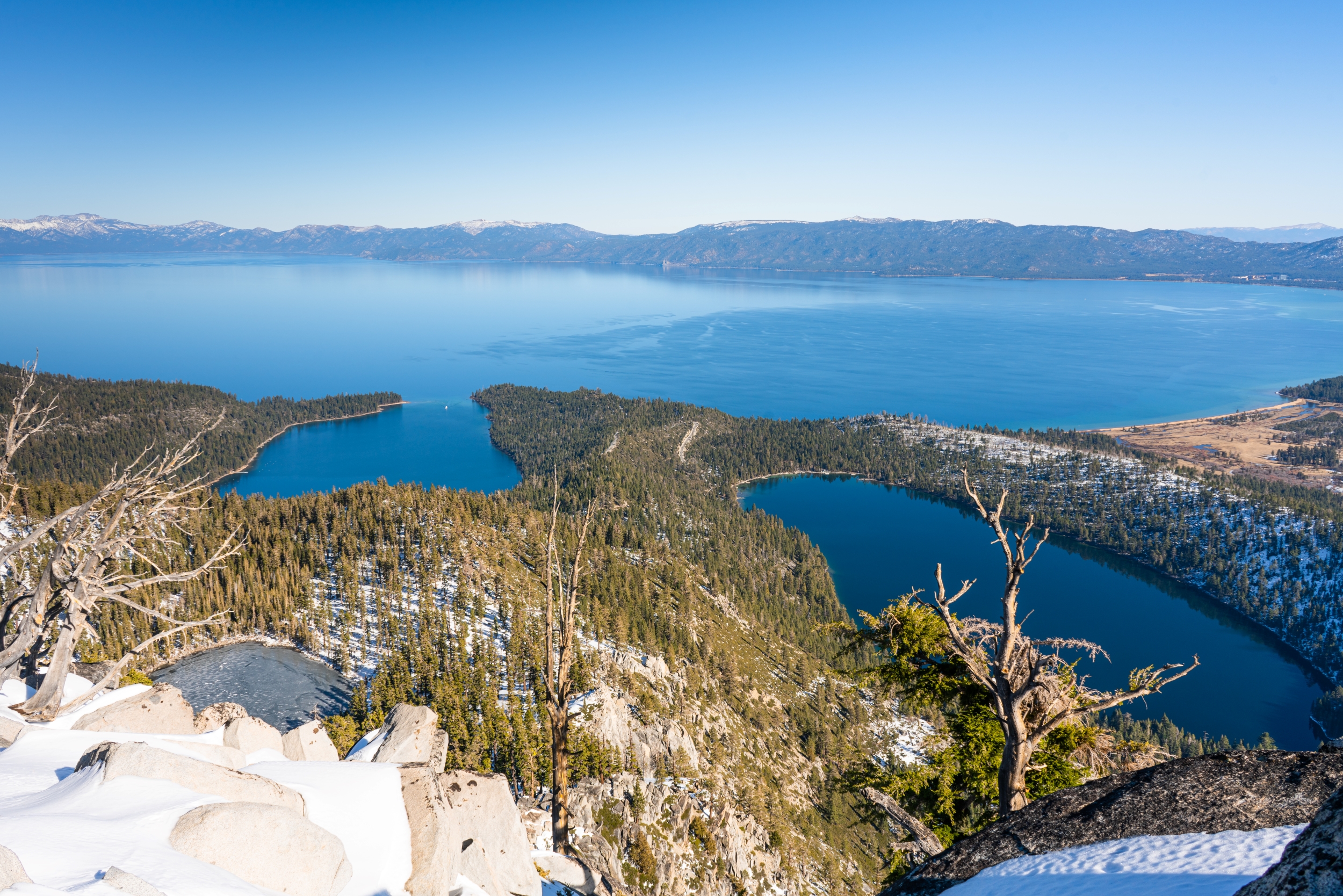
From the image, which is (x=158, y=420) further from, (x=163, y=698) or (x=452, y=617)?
(x=163, y=698)

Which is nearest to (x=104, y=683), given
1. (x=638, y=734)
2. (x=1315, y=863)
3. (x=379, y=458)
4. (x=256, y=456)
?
(x=1315, y=863)

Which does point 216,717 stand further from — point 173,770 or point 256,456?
point 256,456

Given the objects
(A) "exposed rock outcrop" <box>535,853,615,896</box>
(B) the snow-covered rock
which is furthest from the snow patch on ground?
(A) "exposed rock outcrop" <box>535,853,615,896</box>

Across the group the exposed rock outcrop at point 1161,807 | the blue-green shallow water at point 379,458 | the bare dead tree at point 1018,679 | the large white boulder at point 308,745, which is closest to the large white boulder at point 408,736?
the large white boulder at point 308,745

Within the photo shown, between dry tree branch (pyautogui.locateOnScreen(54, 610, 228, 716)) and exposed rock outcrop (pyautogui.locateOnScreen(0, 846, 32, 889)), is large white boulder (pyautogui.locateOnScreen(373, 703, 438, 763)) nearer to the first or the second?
dry tree branch (pyautogui.locateOnScreen(54, 610, 228, 716))

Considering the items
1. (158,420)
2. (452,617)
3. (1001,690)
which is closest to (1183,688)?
(452,617)

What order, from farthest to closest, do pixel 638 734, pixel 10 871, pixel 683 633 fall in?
1. pixel 683 633
2. pixel 638 734
3. pixel 10 871
